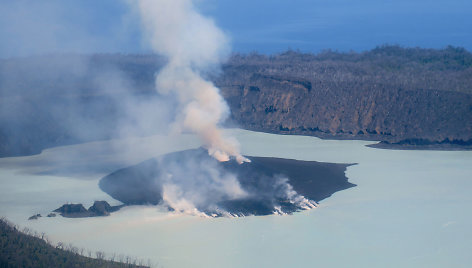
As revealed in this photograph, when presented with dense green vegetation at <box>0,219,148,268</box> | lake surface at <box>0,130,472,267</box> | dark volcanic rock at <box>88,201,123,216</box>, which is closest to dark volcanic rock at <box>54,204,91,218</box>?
dark volcanic rock at <box>88,201,123,216</box>

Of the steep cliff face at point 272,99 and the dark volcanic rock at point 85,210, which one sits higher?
the steep cliff face at point 272,99

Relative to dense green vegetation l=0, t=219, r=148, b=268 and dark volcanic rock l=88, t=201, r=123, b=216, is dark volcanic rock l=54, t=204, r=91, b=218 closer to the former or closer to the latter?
dark volcanic rock l=88, t=201, r=123, b=216

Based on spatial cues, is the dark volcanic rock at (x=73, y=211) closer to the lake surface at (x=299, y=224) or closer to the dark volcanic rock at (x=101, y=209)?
the dark volcanic rock at (x=101, y=209)

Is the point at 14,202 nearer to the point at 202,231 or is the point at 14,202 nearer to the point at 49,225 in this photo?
the point at 49,225

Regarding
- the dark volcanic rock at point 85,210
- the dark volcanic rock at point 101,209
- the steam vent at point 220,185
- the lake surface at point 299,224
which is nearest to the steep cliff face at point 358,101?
the lake surface at point 299,224

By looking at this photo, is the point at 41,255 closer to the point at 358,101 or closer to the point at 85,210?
the point at 85,210

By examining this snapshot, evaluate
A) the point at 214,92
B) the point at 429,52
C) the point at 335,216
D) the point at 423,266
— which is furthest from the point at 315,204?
the point at 429,52
